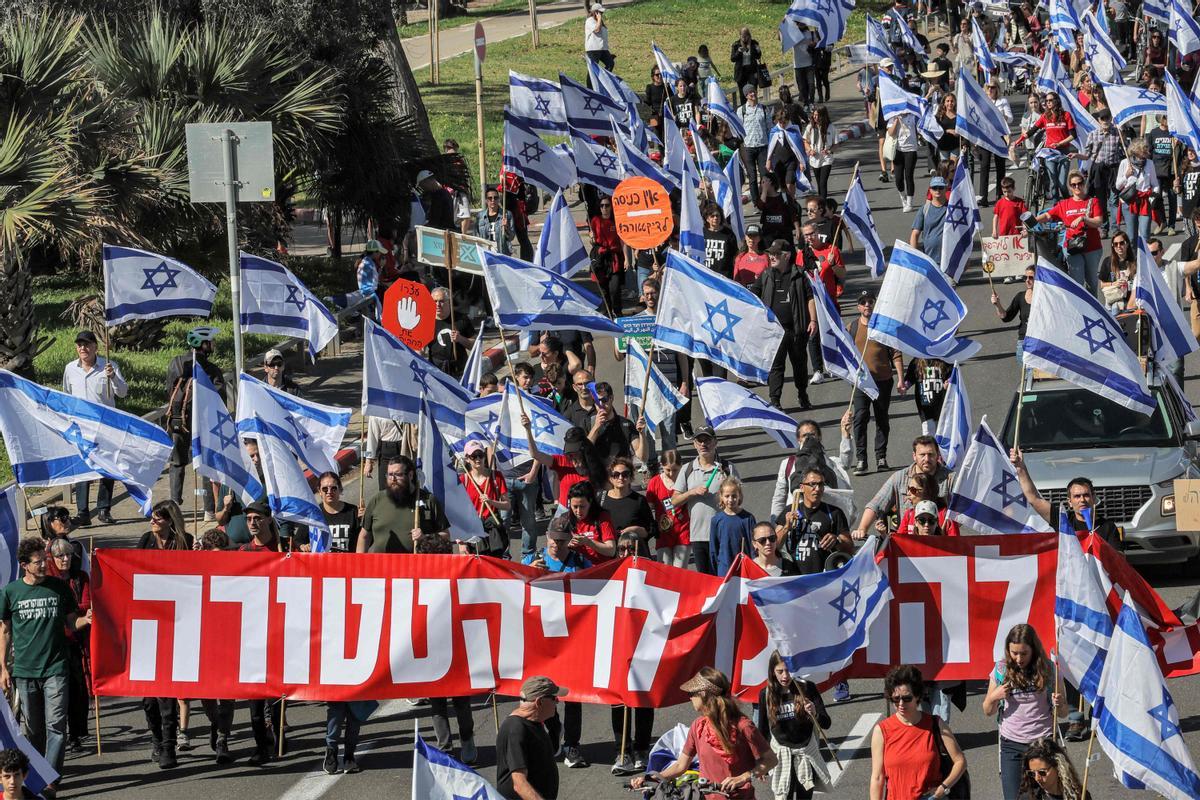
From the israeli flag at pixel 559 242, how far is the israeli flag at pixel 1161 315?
5.89 m

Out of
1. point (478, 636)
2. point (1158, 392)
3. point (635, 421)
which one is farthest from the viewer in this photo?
point (635, 421)

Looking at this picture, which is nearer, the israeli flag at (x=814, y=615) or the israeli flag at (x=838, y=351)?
the israeli flag at (x=814, y=615)

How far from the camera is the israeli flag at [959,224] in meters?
22.0

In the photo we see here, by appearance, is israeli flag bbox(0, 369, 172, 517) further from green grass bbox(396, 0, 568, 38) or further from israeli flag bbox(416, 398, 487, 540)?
green grass bbox(396, 0, 568, 38)

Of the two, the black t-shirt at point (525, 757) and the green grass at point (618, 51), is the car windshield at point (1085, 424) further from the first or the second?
the green grass at point (618, 51)

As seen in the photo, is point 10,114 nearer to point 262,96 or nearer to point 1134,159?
point 262,96

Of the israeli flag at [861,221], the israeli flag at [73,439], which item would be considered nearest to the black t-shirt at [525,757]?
the israeli flag at [73,439]

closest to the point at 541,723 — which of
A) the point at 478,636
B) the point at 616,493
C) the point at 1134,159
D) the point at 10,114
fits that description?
the point at 478,636

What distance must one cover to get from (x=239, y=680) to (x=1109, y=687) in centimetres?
557

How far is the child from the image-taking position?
14102mm

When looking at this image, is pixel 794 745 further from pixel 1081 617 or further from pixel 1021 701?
pixel 1081 617

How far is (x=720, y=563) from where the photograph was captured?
46.6ft

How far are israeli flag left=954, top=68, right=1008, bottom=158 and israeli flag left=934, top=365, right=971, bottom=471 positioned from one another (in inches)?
449

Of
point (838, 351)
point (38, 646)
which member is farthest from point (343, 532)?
point (838, 351)
